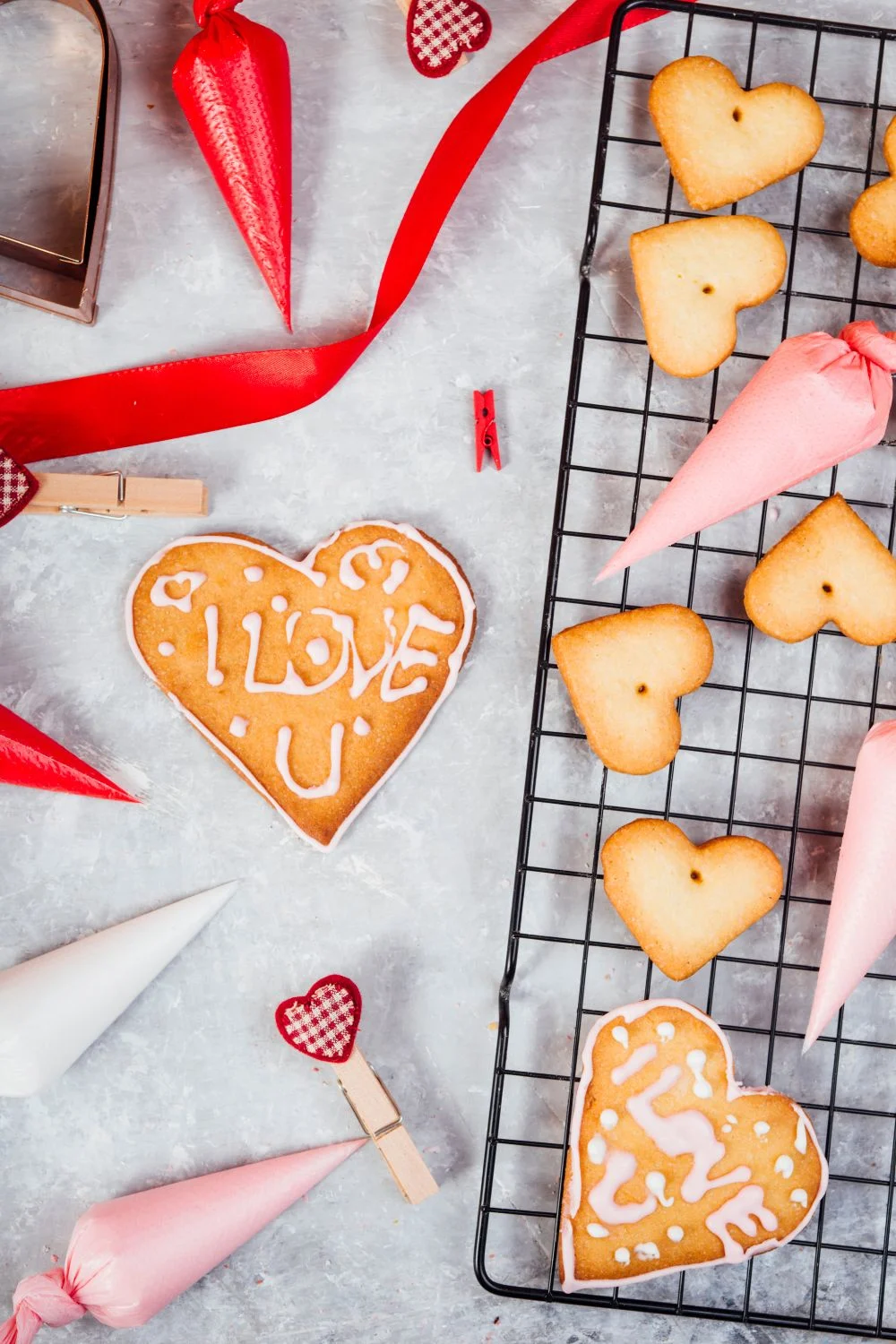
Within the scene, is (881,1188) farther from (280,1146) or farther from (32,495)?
(32,495)

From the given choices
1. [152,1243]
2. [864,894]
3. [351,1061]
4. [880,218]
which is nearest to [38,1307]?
[152,1243]

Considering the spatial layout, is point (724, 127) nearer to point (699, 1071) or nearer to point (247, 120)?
point (247, 120)

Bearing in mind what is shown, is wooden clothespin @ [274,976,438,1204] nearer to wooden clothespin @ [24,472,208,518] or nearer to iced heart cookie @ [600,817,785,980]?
iced heart cookie @ [600,817,785,980]

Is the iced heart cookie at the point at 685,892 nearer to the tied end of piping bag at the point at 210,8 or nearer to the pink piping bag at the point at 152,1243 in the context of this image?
the pink piping bag at the point at 152,1243

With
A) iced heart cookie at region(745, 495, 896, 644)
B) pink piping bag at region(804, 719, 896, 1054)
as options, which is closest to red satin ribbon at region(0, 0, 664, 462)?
iced heart cookie at region(745, 495, 896, 644)

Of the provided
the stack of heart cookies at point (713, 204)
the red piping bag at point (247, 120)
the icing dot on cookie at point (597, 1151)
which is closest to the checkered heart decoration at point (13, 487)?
the red piping bag at point (247, 120)

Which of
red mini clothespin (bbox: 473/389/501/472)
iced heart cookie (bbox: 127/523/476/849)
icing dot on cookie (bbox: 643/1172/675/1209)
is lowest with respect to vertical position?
icing dot on cookie (bbox: 643/1172/675/1209)
